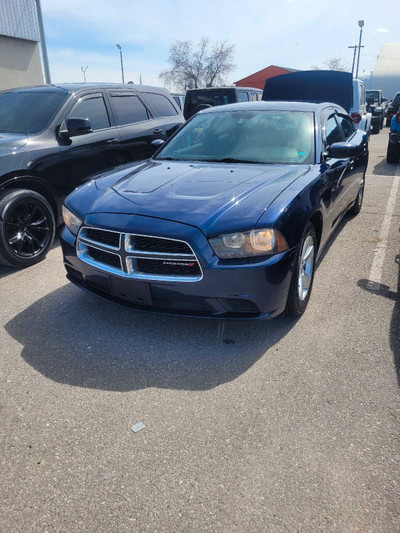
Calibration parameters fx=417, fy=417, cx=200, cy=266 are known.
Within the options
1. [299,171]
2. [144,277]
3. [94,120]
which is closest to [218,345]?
[144,277]

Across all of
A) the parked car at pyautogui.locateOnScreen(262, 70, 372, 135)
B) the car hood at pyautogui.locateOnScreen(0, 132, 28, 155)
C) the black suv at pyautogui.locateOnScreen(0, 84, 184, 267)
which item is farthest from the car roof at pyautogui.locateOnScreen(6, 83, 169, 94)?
the parked car at pyautogui.locateOnScreen(262, 70, 372, 135)

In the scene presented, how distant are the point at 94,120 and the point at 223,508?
487 cm

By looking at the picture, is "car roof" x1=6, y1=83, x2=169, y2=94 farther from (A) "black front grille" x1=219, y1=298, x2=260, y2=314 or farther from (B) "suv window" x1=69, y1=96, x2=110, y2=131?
(A) "black front grille" x1=219, y1=298, x2=260, y2=314

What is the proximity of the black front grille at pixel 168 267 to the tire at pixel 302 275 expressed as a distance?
0.75m

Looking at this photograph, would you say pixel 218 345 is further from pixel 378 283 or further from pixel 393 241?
pixel 393 241

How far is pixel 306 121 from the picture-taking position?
391cm

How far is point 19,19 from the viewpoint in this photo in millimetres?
18250

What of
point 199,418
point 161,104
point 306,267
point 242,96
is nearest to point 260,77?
point 242,96

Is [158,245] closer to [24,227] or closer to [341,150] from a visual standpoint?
[341,150]

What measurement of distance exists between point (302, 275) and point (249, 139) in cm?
146

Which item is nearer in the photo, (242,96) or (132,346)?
(132,346)

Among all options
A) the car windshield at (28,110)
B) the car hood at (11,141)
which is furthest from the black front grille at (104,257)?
the car windshield at (28,110)

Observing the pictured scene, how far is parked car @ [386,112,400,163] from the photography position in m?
10.2

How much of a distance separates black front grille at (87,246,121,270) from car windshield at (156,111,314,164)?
1.45 metres
